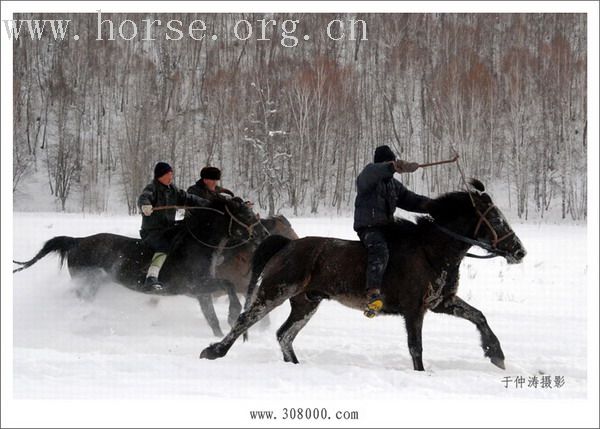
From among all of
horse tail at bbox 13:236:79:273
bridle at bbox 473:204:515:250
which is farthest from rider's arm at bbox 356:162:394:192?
horse tail at bbox 13:236:79:273

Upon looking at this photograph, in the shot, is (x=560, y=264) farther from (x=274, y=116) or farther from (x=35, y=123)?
(x=35, y=123)

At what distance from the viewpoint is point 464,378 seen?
6289mm

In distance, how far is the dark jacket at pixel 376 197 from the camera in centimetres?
680

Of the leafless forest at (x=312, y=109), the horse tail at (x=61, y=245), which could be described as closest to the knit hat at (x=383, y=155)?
the horse tail at (x=61, y=245)

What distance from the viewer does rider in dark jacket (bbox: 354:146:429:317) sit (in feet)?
21.8

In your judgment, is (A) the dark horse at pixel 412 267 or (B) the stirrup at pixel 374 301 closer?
(B) the stirrup at pixel 374 301

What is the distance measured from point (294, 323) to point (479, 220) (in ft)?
7.29

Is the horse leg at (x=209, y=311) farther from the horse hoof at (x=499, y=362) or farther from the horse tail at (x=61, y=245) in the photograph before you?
the horse hoof at (x=499, y=362)

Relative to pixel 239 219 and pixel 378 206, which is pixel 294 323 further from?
pixel 239 219

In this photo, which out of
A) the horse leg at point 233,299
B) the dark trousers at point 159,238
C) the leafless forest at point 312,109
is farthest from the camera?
the leafless forest at point 312,109

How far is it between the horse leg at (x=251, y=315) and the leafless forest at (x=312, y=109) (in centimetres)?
1675

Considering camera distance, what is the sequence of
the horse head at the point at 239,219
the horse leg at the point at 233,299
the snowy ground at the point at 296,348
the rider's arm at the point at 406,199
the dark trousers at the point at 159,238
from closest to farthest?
1. the snowy ground at the point at 296,348
2. the rider's arm at the point at 406,199
3. the horse leg at the point at 233,299
4. the horse head at the point at 239,219
5. the dark trousers at the point at 159,238

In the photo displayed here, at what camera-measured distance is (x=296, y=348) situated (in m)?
8.00

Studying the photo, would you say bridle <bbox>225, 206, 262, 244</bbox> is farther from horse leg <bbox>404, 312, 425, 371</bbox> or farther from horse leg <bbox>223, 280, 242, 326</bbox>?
horse leg <bbox>404, 312, 425, 371</bbox>
